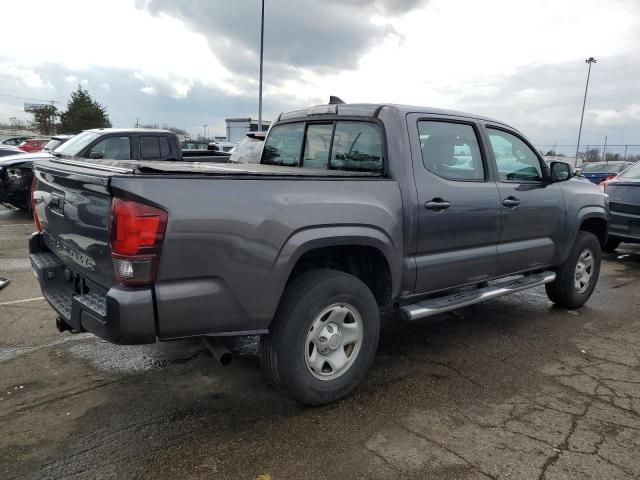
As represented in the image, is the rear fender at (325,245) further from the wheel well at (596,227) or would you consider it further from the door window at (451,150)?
the wheel well at (596,227)

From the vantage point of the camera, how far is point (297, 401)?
315 cm

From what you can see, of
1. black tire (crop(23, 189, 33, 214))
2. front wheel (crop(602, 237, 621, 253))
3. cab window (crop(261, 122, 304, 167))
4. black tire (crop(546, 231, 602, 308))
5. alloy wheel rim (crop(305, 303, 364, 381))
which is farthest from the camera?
black tire (crop(23, 189, 33, 214))

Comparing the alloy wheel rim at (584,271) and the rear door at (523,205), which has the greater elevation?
the rear door at (523,205)

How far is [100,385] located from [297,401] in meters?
1.41

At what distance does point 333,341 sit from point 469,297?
139 cm

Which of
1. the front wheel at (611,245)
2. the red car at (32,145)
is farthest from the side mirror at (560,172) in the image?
the red car at (32,145)

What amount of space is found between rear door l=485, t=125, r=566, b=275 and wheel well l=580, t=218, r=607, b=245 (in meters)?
0.74

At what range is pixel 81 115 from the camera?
35.2 m

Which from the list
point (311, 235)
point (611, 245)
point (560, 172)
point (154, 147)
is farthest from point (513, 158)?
point (154, 147)

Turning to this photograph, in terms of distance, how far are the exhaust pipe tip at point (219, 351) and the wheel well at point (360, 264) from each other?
0.66 metres

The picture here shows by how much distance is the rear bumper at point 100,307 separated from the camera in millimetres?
2410

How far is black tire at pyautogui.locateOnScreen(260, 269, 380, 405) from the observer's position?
290 centimetres

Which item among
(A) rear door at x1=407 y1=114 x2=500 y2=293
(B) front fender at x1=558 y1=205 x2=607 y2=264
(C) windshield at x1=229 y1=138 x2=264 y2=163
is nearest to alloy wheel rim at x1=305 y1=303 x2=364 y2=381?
(A) rear door at x1=407 y1=114 x2=500 y2=293

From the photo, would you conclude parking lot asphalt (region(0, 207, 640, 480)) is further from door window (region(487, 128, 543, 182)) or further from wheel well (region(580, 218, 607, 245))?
door window (region(487, 128, 543, 182))
